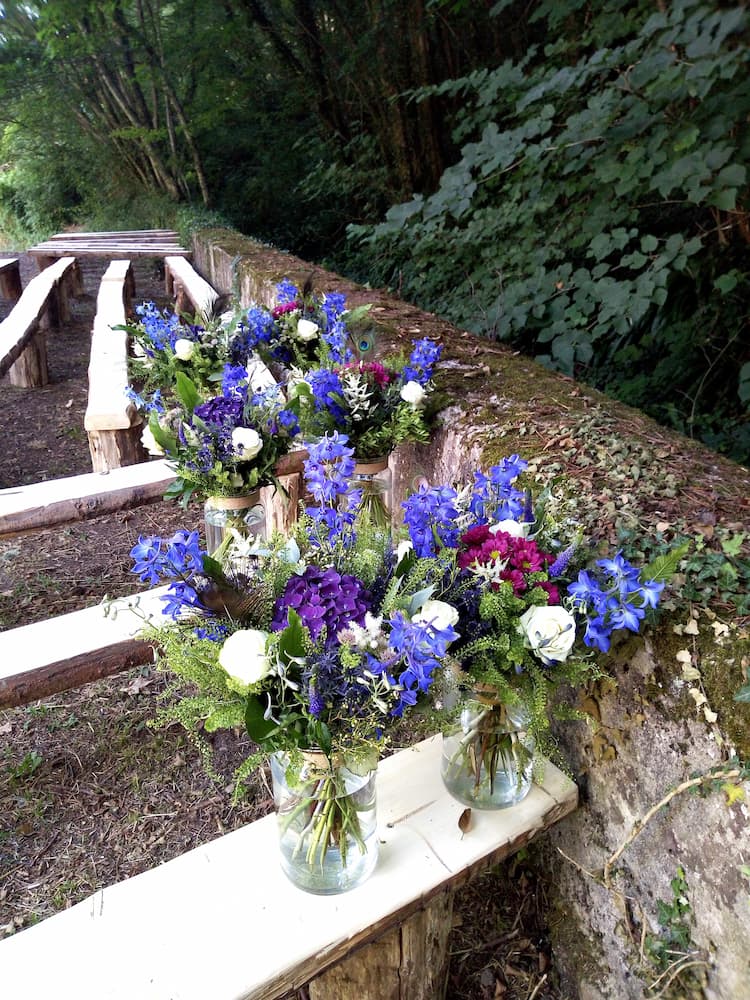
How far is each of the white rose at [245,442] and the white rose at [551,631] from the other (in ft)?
3.48

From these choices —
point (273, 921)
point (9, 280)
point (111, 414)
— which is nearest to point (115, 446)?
point (111, 414)

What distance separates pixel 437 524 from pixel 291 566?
29 cm

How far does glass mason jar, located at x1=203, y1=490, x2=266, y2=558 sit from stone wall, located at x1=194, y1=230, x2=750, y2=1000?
0.69 meters

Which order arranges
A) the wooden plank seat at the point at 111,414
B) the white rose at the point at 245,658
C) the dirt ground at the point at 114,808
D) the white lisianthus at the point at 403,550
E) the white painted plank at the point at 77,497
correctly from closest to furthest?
the white rose at the point at 245,658 < the white lisianthus at the point at 403,550 < the dirt ground at the point at 114,808 < the white painted plank at the point at 77,497 < the wooden plank seat at the point at 111,414

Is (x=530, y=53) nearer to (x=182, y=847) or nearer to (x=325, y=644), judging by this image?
(x=325, y=644)

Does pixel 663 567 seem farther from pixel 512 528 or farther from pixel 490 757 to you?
pixel 490 757

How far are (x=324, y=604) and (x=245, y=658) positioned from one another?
15 centimetres

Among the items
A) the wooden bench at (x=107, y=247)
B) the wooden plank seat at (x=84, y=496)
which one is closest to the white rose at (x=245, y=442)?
the wooden plank seat at (x=84, y=496)

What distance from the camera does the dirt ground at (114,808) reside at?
1.77 meters

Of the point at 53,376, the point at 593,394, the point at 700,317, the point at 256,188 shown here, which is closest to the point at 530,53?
the point at 700,317

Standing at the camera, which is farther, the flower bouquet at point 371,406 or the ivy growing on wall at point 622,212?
the ivy growing on wall at point 622,212

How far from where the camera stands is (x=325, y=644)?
1042mm

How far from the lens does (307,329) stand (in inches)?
108

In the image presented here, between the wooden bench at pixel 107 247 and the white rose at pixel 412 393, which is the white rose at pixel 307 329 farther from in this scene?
the wooden bench at pixel 107 247
